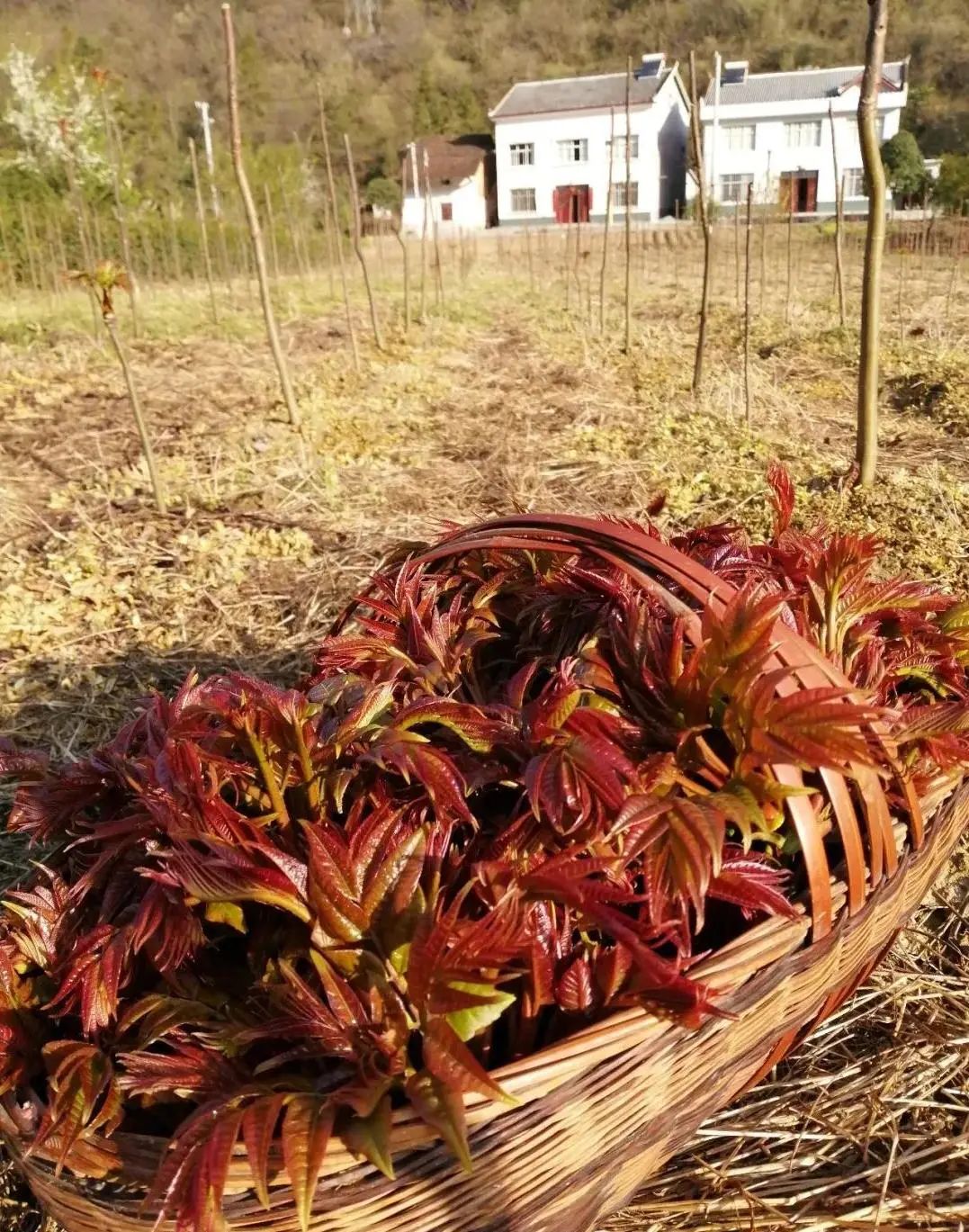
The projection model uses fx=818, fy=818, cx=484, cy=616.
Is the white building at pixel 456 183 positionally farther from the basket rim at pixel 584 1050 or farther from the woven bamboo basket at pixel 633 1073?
the basket rim at pixel 584 1050

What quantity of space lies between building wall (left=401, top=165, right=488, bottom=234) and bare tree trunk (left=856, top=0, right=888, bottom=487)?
106 feet

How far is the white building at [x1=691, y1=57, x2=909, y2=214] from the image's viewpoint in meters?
28.5

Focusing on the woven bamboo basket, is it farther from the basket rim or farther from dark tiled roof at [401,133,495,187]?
dark tiled roof at [401,133,495,187]

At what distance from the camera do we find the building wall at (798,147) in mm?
28328

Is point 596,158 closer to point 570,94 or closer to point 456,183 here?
point 570,94

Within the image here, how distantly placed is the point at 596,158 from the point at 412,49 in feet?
105

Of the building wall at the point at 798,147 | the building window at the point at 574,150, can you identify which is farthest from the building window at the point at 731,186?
→ the building window at the point at 574,150

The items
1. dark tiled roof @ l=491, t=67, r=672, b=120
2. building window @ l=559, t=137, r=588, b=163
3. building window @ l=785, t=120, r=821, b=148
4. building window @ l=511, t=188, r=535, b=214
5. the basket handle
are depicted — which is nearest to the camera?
the basket handle

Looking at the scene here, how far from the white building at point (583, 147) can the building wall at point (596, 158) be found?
0.11 feet

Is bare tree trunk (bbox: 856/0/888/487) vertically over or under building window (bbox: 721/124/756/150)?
under

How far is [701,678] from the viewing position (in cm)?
88

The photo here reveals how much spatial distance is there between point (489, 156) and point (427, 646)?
38.5 metres

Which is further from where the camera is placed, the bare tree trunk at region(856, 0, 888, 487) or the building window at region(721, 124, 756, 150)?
the building window at region(721, 124, 756, 150)

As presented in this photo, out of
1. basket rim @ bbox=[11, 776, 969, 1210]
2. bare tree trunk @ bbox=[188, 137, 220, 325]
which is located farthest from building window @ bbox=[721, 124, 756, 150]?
basket rim @ bbox=[11, 776, 969, 1210]
